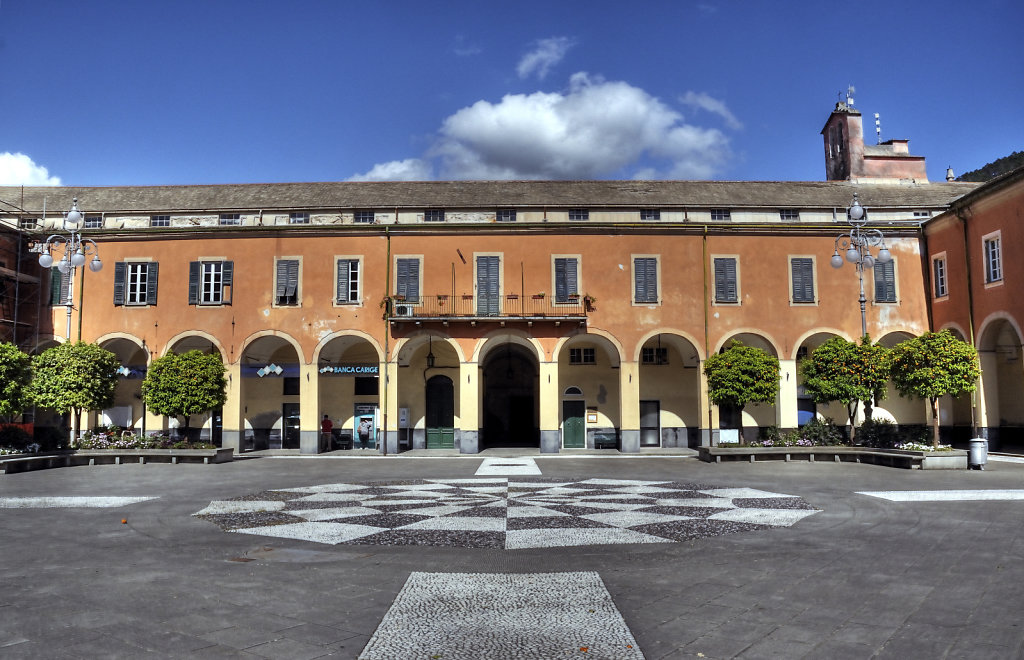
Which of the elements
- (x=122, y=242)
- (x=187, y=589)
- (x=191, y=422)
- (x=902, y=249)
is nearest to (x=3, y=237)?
(x=122, y=242)

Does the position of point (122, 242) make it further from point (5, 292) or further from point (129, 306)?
point (5, 292)

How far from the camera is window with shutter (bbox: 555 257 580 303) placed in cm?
2970

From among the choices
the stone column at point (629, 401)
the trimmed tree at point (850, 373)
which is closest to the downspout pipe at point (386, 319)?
the stone column at point (629, 401)

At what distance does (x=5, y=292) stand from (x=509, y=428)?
22.9m

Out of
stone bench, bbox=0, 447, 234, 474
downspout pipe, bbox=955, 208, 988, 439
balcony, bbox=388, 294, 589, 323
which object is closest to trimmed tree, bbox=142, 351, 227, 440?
stone bench, bbox=0, 447, 234, 474

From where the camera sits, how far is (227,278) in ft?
98.1

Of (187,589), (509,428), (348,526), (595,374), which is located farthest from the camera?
(509,428)

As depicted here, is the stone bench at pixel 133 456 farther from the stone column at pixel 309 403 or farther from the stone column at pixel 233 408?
the stone column at pixel 309 403

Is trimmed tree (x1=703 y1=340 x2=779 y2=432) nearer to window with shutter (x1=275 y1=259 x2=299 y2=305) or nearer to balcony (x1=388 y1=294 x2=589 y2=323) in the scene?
balcony (x1=388 y1=294 x2=589 y2=323)

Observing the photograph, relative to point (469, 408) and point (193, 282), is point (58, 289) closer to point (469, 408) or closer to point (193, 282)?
point (193, 282)

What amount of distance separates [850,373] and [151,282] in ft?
91.9

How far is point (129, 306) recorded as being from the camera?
30031 mm

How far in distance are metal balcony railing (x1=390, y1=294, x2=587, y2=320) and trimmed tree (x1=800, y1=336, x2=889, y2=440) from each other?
948cm

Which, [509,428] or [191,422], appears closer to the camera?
[191,422]
